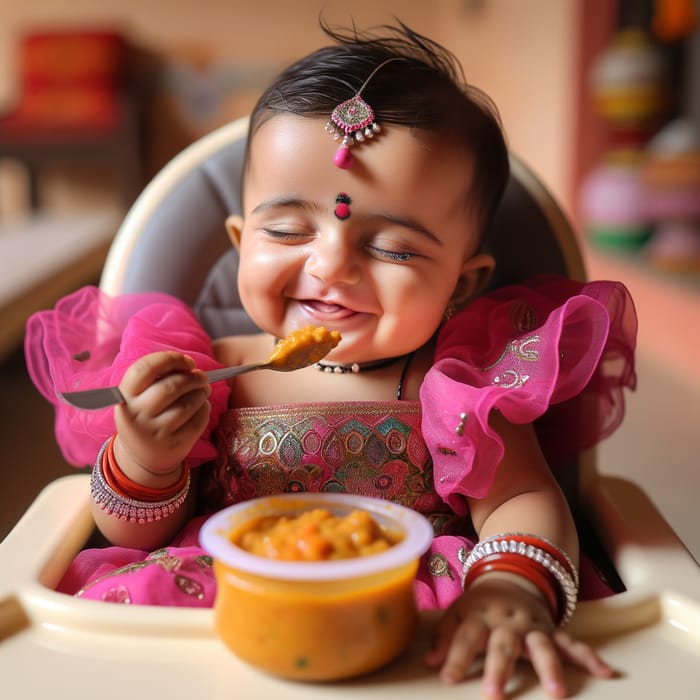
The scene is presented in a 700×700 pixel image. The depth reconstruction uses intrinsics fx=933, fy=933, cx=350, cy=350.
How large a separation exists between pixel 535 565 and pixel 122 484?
34 cm

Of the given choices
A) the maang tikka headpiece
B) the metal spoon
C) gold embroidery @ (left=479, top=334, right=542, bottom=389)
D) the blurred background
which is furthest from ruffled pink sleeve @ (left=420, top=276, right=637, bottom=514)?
the blurred background

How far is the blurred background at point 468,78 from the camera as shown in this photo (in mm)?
2377

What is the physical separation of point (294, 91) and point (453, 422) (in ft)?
1.10

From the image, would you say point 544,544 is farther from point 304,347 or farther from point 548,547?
point 304,347

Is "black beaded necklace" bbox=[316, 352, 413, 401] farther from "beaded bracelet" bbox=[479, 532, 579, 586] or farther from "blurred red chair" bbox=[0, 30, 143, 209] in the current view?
"blurred red chair" bbox=[0, 30, 143, 209]

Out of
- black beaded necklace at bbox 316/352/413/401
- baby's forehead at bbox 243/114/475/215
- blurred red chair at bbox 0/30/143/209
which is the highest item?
baby's forehead at bbox 243/114/475/215

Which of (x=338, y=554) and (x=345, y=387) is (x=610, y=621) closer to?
(x=338, y=554)

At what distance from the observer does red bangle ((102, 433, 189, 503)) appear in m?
0.77

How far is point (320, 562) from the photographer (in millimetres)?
567

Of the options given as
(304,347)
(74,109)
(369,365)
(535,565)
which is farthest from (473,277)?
(74,109)

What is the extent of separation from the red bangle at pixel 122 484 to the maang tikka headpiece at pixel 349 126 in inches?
12.0

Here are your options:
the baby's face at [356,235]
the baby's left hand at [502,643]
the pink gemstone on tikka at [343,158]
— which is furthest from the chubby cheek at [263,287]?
the baby's left hand at [502,643]

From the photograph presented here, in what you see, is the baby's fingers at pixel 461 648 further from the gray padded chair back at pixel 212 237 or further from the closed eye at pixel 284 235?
the gray padded chair back at pixel 212 237

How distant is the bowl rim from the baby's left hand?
7cm
